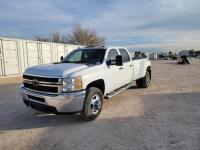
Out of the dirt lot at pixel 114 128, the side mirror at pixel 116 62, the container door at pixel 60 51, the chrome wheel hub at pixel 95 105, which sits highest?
the container door at pixel 60 51

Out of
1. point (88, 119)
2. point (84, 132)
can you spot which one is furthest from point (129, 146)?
point (88, 119)

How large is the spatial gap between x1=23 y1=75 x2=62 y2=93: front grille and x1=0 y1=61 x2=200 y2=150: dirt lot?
0.87 metres

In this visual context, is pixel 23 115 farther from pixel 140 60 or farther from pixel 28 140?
pixel 140 60

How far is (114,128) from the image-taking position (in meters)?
4.43

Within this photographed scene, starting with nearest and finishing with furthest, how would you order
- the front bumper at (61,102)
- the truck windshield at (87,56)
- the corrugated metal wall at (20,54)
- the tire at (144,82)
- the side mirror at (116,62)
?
the front bumper at (61,102) < the side mirror at (116,62) < the truck windshield at (87,56) < the tire at (144,82) < the corrugated metal wall at (20,54)

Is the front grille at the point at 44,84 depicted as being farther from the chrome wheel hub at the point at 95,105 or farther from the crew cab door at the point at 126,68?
the crew cab door at the point at 126,68

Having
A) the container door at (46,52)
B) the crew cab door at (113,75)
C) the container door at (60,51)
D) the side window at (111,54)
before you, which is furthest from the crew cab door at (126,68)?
the container door at (60,51)

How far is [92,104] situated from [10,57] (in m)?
11.9

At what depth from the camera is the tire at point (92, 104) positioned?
4.73m

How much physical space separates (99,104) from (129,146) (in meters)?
1.77

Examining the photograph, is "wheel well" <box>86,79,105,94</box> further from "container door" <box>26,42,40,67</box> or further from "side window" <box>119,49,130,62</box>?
"container door" <box>26,42,40,67</box>

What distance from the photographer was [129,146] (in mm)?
3586

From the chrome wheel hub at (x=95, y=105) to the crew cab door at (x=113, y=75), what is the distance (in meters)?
0.76

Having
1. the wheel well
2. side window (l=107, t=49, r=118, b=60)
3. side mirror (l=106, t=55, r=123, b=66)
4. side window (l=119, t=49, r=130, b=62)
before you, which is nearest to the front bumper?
the wheel well
